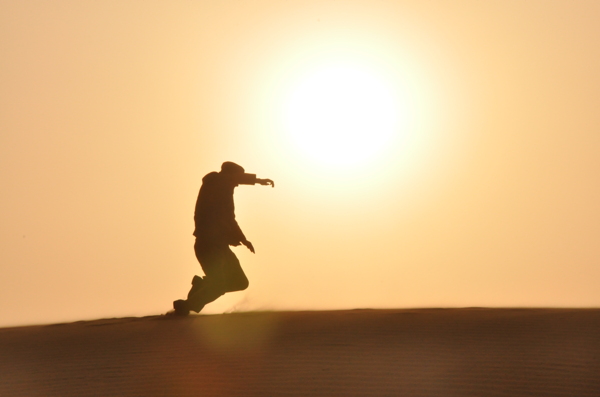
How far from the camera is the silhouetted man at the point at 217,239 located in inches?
474

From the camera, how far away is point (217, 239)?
40.4ft

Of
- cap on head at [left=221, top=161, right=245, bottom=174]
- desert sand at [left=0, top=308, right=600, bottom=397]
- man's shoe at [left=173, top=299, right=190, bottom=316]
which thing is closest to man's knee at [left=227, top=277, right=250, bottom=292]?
man's shoe at [left=173, top=299, right=190, bottom=316]

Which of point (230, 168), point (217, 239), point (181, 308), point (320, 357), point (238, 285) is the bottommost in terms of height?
point (320, 357)

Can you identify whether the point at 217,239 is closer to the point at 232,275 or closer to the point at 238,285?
the point at 232,275

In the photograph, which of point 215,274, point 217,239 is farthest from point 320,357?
point 217,239

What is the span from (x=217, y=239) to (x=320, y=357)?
433 cm

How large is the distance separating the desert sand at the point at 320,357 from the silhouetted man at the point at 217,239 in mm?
692

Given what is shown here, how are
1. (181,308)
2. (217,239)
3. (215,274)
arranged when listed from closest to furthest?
(181,308)
(215,274)
(217,239)

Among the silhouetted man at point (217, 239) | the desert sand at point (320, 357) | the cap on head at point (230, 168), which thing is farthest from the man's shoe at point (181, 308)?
the cap on head at point (230, 168)

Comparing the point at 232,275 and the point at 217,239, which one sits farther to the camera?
the point at 217,239

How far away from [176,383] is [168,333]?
246 centimetres

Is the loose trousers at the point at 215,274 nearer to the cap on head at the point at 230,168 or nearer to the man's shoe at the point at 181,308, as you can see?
the man's shoe at the point at 181,308

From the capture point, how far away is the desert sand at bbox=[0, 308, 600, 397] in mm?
7371

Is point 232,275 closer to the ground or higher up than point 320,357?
higher up
